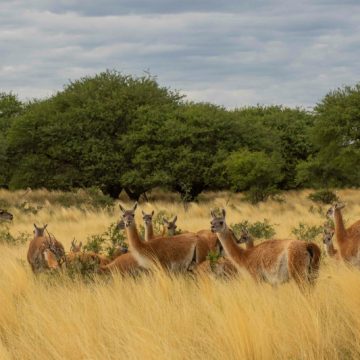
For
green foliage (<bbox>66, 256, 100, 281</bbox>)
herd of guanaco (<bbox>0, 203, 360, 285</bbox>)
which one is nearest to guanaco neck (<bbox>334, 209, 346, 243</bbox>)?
herd of guanaco (<bbox>0, 203, 360, 285</bbox>)

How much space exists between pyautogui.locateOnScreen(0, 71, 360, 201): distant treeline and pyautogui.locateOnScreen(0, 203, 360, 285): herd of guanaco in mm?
21723

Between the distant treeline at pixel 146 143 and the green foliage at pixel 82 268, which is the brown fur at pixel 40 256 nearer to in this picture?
the green foliage at pixel 82 268

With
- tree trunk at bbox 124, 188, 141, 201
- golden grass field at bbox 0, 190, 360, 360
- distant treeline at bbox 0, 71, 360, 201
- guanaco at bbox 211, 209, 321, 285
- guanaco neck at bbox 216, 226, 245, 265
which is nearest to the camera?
golden grass field at bbox 0, 190, 360, 360

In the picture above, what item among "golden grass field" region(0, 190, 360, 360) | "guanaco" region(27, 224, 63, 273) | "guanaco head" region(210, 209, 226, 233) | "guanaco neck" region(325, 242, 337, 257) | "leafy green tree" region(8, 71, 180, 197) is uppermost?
"leafy green tree" region(8, 71, 180, 197)

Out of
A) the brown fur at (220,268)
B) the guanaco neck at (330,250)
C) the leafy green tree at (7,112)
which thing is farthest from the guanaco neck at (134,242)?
the leafy green tree at (7,112)

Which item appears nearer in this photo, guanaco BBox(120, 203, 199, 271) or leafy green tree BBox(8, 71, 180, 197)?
guanaco BBox(120, 203, 199, 271)

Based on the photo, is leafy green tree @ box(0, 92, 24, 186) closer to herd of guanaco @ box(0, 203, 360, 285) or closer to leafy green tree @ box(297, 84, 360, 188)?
leafy green tree @ box(297, 84, 360, 188)

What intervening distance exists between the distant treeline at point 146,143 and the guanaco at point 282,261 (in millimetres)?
23859

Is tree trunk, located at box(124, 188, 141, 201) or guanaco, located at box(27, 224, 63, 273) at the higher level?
guanaco, located at box(27, 224, 63, 273)

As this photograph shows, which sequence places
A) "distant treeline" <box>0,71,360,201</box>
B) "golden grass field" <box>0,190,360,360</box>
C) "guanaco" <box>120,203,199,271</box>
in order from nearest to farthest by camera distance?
"golden grass field" <box>0,190,360,360</box>
"guanaco" <box>120,203,199,271</box>
"distant treeline" <box>0,71,360,201</box>

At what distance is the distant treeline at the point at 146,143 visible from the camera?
33469 millimetres

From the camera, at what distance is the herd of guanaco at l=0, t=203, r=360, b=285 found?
273 inches

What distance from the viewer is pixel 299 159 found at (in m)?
51.4

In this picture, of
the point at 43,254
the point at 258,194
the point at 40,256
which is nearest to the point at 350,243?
the point at 43,254
